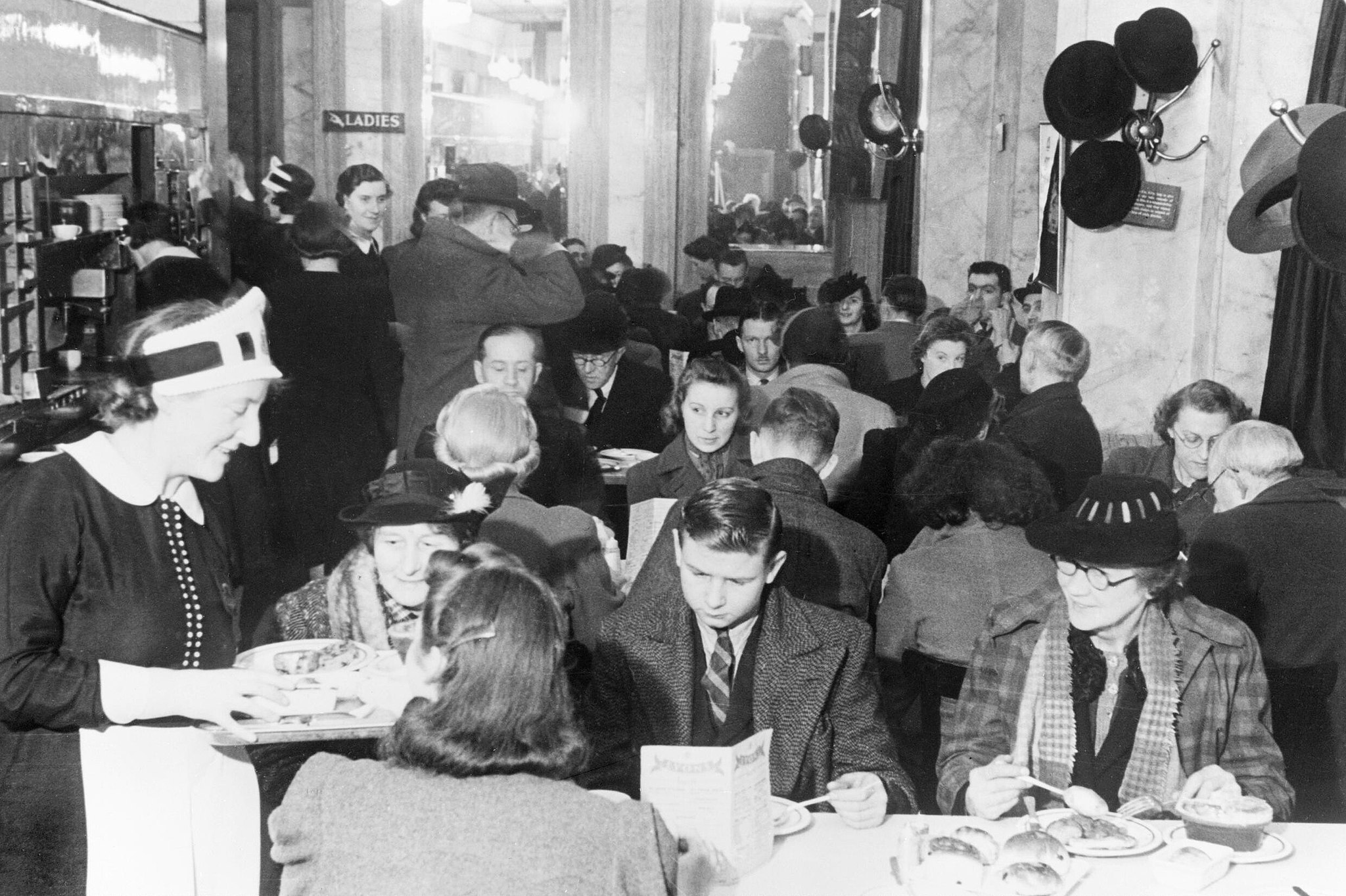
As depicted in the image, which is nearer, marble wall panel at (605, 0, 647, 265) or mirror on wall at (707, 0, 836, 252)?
marble wall panel at (605, 0, 647, 265)

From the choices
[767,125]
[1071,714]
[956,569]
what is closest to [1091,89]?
[956,569]

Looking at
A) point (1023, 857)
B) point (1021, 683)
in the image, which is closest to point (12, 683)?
Result: point (1023, 857)

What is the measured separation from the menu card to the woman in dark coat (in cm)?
304

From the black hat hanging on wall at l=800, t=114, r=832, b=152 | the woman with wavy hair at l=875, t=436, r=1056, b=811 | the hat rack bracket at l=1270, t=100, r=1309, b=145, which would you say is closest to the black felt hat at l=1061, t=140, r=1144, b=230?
the hat rack bracket at l=1270, t=100, r=1309, b=145

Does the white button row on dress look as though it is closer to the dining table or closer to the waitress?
the waitress

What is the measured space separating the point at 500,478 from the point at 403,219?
358 inches

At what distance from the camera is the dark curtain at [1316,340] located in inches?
207

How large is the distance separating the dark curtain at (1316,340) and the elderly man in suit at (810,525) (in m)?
2.25

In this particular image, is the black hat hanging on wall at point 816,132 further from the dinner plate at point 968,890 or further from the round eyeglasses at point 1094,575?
the dinner plate at point 968,890

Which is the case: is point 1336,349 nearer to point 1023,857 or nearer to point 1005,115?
point 1023,857

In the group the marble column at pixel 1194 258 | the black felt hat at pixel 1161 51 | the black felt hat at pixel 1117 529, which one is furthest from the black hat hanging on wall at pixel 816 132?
the black felt hat at pixel 1117 529

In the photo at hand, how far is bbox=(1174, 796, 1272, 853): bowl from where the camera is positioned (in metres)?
2.61

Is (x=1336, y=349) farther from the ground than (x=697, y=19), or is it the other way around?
(x=697, y=19)

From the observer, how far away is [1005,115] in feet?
33.2
